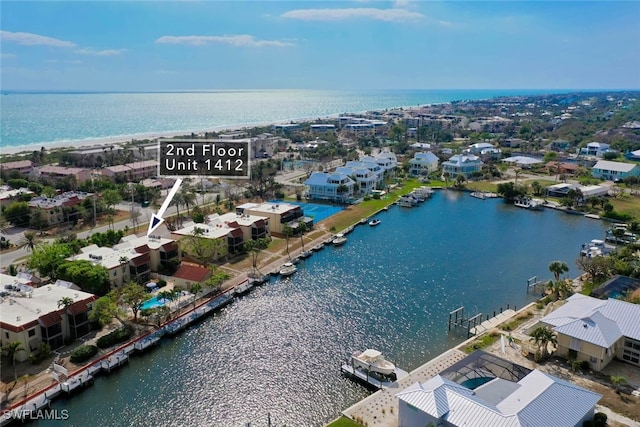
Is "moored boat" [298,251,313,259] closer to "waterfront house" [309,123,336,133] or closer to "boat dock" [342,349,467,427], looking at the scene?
"boat dock" [342,349,467,427]

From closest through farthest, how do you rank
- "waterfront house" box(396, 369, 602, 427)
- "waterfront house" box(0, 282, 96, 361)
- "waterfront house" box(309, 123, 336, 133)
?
"waterfront house" box(396, 369, 602, 427), "waterfront house" box(0, 282, 96, 361), "waterfront house" box(309, 123, 336, 133)

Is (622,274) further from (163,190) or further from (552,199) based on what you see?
Result: (163,190)

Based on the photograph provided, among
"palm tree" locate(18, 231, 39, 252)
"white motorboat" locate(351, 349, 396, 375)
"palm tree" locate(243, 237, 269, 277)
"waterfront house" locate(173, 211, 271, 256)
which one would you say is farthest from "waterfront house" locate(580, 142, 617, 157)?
"palm tree" locate(18, 231, 39, 252)

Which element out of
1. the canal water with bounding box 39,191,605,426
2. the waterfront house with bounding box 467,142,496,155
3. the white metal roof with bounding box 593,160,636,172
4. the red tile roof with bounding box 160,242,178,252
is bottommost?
the canal water with bounding box 39,191,605,426

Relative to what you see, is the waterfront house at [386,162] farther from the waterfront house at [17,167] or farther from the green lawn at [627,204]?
the waterfront house at [17,167]

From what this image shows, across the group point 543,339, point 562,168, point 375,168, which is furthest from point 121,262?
point 562,168

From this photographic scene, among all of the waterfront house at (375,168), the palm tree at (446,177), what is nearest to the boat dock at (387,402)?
the waterfront house at (375,168)
